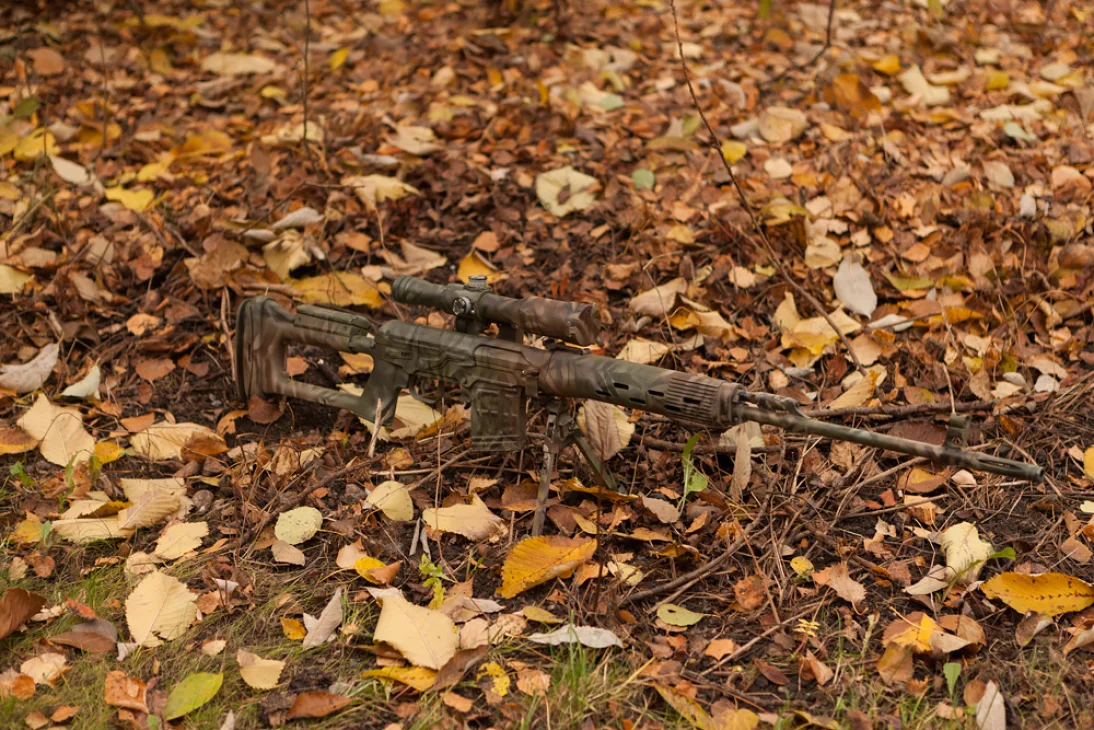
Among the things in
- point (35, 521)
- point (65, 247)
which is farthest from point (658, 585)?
point (65, 247)

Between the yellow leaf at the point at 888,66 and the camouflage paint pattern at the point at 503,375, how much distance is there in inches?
→ 139

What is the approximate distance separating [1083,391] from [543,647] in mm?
2352

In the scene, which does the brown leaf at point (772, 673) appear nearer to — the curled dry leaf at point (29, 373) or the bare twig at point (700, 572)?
the bare twig at point (700, 572)

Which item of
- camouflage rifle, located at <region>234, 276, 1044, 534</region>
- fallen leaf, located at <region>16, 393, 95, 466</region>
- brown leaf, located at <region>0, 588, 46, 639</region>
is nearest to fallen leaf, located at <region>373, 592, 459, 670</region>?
camouflage rifle, located at <region>234, 276, 1044, 534</region>

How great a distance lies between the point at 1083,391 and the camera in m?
4.11

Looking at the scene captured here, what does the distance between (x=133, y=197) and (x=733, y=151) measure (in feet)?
10.2

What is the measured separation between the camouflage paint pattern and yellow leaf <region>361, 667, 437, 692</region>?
934mm

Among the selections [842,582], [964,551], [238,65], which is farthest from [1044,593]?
[238,65]

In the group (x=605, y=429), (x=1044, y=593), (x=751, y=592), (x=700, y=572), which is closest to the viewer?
(x=1044, y=593)

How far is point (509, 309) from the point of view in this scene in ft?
12.1

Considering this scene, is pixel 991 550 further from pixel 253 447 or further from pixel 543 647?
pixel 253 447

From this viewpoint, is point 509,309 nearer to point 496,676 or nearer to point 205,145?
point 496,676

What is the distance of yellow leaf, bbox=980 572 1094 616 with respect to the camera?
3240 millimetres

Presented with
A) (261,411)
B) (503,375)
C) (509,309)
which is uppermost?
(509,309)
